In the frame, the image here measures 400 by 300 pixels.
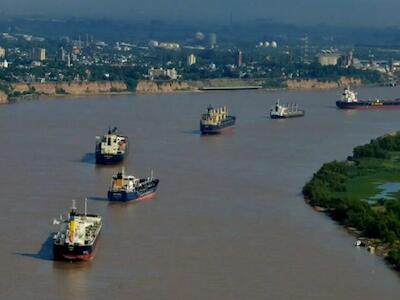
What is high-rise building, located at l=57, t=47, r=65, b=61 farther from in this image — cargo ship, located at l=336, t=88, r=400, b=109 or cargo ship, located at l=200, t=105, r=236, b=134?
cargo ship, located at l=200, t=105, r=236, b=134

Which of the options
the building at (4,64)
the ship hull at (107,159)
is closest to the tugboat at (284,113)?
the ship hull at (107,159)

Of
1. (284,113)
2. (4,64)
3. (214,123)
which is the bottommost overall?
(4,64)

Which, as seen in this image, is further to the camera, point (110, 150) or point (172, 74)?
point (172, 74)

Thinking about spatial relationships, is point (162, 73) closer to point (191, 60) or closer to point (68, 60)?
point (68, 60)

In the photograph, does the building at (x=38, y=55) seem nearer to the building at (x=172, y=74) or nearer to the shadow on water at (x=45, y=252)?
the building at (x=172, y=74)

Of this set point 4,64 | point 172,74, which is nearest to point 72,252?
point 172,74

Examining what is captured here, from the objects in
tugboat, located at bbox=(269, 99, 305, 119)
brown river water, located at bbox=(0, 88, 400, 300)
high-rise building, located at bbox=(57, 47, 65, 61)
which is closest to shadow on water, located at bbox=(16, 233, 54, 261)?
brown river water, located at bbox=(0, 88, 400, 300)

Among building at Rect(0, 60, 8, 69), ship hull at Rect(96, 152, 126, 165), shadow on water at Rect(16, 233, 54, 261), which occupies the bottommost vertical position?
building at Rect(0, 60, 8, 69)
